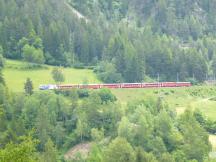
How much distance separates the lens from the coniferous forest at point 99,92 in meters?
73.1

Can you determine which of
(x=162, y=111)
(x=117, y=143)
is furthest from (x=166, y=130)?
(x=117, y=143)

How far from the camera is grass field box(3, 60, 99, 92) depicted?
11856cm

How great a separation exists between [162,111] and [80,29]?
3233 inches

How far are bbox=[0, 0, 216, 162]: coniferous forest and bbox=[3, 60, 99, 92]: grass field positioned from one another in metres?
2.76

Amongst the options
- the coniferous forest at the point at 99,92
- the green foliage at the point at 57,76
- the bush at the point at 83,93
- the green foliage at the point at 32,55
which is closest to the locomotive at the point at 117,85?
the green foliage at the point at 57,76

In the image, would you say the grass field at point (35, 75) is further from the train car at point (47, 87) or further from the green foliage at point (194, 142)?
the green foliage at point (194, 142)

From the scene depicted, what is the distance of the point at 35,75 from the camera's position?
126 metres

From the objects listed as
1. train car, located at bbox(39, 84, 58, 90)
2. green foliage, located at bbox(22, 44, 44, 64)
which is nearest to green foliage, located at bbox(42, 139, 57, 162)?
train car, located at bbox(39, 84, 58, 90)

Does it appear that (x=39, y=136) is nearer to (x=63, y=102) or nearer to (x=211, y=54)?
(x=63, y=102)

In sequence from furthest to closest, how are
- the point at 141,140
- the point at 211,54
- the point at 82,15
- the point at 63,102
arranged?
the point at 82,15 < the point at 211,54 < the point at 63,102 < the point at 141,140

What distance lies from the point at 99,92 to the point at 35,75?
29320 mm

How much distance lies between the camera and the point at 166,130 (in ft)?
261

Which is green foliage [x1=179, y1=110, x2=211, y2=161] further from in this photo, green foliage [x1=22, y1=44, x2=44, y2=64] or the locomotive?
green foliage [x1=22, y1=44, x2=44, y2=64]

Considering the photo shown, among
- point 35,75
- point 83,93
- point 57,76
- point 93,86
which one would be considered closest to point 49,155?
point 83,93
